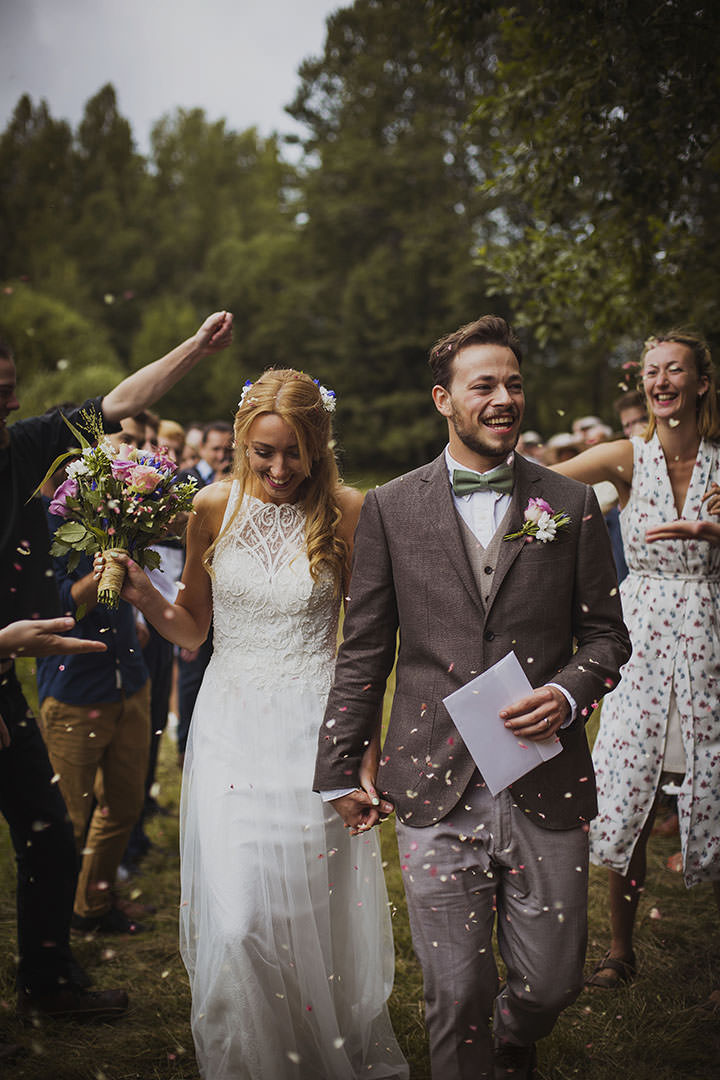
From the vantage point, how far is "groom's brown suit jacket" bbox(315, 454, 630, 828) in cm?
286

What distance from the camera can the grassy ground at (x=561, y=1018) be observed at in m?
3.59

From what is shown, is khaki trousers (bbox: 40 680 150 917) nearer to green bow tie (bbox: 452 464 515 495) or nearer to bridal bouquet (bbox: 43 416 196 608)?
bridal bouquet (bbox: 43 416 196 608)

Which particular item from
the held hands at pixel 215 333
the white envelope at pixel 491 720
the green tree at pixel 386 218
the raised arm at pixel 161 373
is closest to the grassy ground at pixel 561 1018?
the white envelope at pixel 491 720

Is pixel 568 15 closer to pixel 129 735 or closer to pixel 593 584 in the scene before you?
pixel 593 584

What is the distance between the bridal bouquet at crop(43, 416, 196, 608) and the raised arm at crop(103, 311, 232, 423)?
0.40 m

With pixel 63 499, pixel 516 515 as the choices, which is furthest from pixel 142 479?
pixel 516 515

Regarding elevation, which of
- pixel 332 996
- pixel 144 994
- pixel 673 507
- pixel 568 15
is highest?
pixel 568 15

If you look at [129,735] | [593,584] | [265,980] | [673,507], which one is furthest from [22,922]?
[673,507]

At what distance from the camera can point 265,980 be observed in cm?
308

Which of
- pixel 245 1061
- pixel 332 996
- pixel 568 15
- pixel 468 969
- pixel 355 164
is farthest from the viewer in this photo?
pixel 355 164

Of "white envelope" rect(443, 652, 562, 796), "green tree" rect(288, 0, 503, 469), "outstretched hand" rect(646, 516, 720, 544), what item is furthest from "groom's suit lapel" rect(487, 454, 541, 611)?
"green tree" rect(288, 0, 503, 469)

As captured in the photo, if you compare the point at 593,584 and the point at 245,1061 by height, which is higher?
the point at 593,584

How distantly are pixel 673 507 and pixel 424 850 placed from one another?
6.62 feet

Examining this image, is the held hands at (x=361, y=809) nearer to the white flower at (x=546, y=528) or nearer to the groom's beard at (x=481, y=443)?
the white flower at (x=546, y=528)
